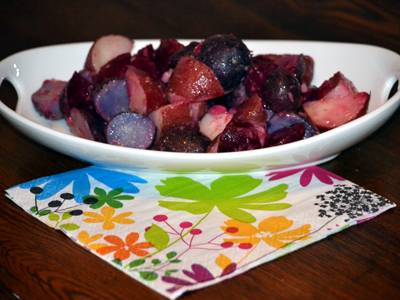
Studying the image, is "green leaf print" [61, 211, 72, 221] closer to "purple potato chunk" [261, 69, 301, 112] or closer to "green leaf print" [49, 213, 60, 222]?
"green leaf print" [49, 213, 60, 222]

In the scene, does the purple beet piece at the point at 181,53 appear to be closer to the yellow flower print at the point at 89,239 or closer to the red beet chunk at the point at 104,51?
the red beet chunk at the point at 104,51

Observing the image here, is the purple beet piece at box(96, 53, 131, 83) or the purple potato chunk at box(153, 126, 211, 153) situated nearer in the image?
the purple potato chunk at box(153, 126, 211, 153)

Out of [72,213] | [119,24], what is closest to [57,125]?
[72,213]

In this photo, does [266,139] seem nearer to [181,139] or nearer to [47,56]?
[181,139]

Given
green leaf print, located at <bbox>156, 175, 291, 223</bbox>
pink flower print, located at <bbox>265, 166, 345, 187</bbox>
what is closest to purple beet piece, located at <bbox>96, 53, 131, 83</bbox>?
green leaf print, located at <bbox>156, 175, 291, 223</bbox>

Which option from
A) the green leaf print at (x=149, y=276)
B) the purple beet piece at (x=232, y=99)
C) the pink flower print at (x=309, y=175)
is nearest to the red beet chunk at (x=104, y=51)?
the purple beet piece at (x=232, y=99)

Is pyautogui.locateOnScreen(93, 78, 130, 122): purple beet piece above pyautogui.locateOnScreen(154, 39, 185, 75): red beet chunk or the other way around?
the other way around
